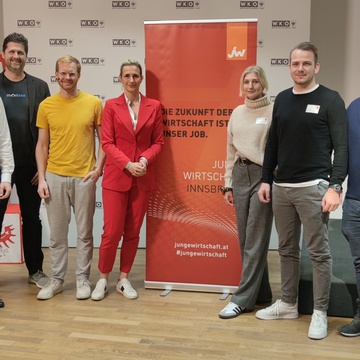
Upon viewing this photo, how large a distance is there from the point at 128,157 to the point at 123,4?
6.95ft

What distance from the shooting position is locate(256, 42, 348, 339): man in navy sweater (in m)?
2.75

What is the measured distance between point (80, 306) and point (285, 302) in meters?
1.37

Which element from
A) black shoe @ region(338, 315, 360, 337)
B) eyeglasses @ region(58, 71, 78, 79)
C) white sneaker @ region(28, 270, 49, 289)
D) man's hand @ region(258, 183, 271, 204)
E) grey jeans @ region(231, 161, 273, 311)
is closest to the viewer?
black shoe @ region(338, 315, 360, 337)

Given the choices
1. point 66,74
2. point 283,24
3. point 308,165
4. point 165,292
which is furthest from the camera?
point 283,24

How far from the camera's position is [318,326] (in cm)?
295

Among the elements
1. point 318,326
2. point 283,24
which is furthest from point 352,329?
point 283,24

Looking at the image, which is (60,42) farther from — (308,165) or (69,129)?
(308,165)

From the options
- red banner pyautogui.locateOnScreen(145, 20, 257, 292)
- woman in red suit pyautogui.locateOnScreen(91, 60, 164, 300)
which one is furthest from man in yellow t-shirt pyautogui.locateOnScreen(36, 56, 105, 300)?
red banner pyautogui.locateOnScreen(145, 20, 257, 292)

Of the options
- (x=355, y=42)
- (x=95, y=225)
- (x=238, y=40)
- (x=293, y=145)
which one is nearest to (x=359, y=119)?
(x=293, y=145)

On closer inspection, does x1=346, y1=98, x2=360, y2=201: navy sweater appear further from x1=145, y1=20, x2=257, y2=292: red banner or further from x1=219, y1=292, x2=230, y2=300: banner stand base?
x1=219, y1=292, x2=230, y2=300: banner stand base

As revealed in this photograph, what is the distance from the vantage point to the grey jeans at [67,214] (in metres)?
3.54

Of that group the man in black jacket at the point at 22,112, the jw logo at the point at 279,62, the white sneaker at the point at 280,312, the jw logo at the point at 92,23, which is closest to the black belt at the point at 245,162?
the white sneaker at the point at 280,312

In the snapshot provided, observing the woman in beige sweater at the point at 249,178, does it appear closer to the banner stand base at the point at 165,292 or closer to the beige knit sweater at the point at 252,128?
the beige knit sweater at the point at 252,128

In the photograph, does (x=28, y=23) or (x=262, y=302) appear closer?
(x=262, y=302)
